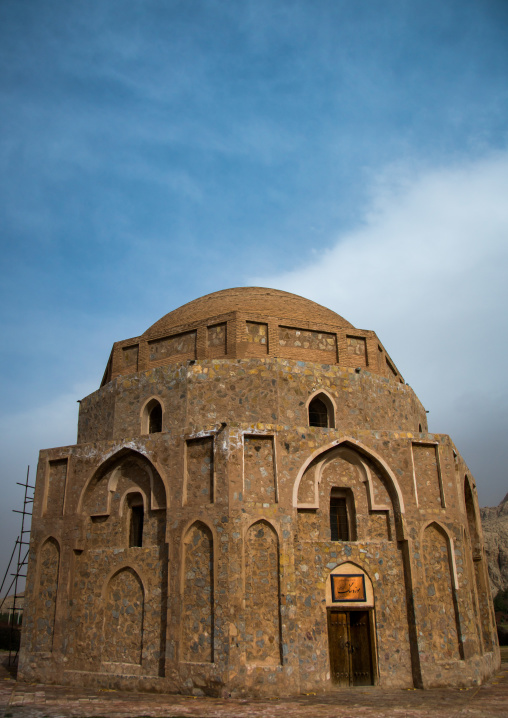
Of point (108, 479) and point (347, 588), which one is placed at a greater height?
point (108, 479)

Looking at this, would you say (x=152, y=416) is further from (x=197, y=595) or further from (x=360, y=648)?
(x=360, y=648)

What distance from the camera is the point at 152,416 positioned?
15.3m

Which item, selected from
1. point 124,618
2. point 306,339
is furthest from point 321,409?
point 124,618

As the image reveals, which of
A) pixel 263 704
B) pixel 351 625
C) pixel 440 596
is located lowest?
pixel 263 704

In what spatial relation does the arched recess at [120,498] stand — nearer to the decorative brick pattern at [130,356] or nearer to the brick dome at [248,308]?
the decorative brick pattern at [130,356]

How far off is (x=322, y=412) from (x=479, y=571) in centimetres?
648

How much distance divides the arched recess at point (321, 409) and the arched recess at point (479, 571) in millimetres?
4443

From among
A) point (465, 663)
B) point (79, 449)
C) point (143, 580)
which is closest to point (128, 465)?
point (79, 449)

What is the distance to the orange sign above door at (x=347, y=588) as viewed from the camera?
40.3ft

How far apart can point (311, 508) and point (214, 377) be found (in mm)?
3947

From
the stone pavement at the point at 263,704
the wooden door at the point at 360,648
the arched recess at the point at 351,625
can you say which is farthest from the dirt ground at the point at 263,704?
the arched recess at the point at 351,625

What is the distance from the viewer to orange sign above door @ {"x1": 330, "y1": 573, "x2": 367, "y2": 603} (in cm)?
1230

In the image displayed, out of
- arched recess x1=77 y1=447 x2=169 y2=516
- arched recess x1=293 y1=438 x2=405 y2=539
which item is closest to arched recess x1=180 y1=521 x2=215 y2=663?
arched recess x1=77 y1=447 x2=169 y2=516

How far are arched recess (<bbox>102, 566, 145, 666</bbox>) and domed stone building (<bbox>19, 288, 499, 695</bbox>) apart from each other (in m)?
0.03
